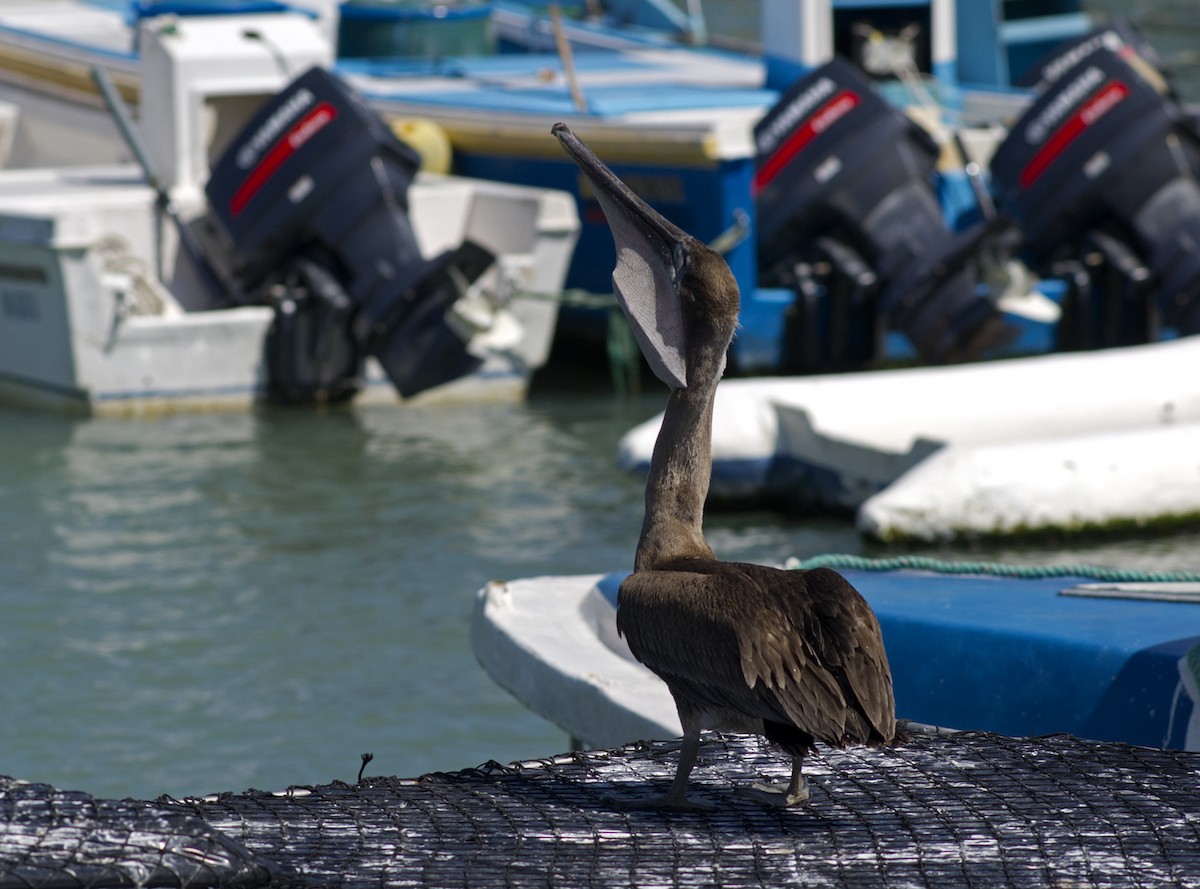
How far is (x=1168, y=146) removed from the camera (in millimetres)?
10984

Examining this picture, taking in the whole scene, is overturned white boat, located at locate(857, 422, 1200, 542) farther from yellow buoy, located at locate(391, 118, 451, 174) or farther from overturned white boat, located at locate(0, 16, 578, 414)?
yellow buoy, located at locate(391, 118, 451, 174)

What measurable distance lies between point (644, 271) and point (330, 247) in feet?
24.7

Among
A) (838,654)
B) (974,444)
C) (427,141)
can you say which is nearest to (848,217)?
(427,141)

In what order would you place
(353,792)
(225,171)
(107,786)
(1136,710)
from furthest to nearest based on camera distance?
(225,171), (107,786), (1136,710), (353,792)

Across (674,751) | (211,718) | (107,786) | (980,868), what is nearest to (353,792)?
(674,751)

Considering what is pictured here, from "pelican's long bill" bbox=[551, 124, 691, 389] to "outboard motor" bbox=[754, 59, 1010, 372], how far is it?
7.55m

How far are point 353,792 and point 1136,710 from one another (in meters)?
1.90

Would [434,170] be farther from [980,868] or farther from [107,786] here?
[980,868]

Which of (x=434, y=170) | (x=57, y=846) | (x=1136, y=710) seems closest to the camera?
(x=57, y=846)

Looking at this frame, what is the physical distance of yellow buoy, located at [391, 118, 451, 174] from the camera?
12164 millimetres

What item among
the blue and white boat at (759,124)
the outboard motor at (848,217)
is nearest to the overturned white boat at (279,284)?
the blue and white boat at (759,124)

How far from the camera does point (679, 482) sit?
3414 mm

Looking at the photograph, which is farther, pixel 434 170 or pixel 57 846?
pixel 434 170

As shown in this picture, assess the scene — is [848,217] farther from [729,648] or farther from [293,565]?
[729,648]
